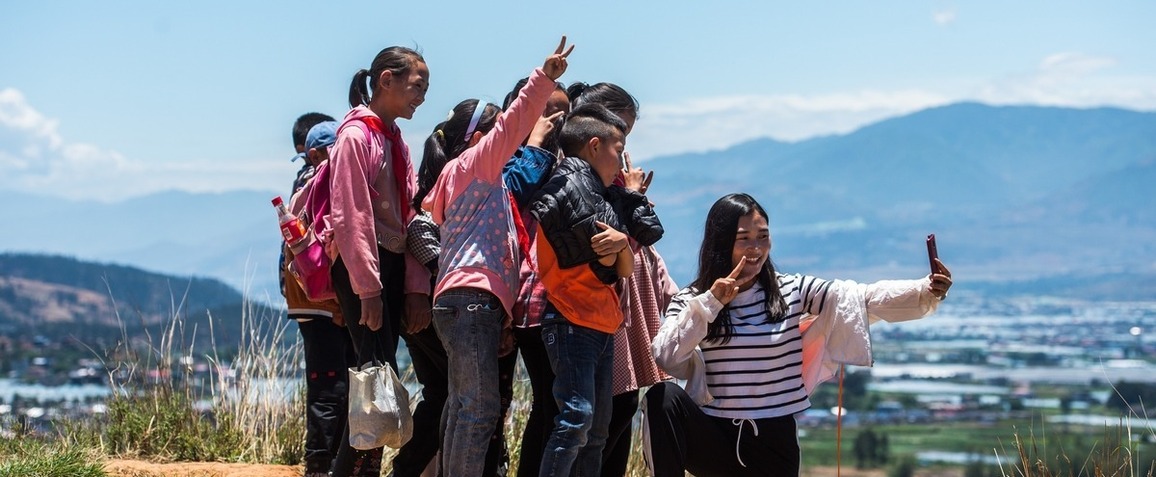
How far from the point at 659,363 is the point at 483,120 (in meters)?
1.09

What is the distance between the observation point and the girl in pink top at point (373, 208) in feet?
15.6

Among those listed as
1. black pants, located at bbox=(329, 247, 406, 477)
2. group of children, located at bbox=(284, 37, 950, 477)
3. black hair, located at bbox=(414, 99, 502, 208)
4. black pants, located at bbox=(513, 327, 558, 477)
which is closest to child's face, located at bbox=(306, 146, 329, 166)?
group of children, located at bbox=(284, 37, 950, 477)

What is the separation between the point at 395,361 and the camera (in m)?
4.93

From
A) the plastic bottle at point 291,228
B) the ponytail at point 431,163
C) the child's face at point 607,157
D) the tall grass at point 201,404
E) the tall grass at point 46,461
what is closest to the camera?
the child's face at point 607,157

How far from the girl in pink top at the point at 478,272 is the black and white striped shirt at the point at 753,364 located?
75 cm

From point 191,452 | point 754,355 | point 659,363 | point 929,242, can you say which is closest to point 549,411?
point 659,363

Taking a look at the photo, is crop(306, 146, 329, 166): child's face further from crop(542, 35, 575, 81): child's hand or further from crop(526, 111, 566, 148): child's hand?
crop(542, 35, 575, 81): child's hand

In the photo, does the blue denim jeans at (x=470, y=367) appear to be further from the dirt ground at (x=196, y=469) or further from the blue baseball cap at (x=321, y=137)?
the dirt ground at (x=196, y=469)

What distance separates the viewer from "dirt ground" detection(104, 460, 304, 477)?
6.16m

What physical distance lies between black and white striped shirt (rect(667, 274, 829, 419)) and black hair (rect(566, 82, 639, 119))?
764 millimetres

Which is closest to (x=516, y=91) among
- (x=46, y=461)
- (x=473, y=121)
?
(x=473, y=121)

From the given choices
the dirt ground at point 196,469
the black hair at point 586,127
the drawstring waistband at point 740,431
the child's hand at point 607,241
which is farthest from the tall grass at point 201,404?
the child's hand at point 607,241

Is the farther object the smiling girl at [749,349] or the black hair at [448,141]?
the black hair at [448,141]

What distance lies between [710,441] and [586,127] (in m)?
1.20
